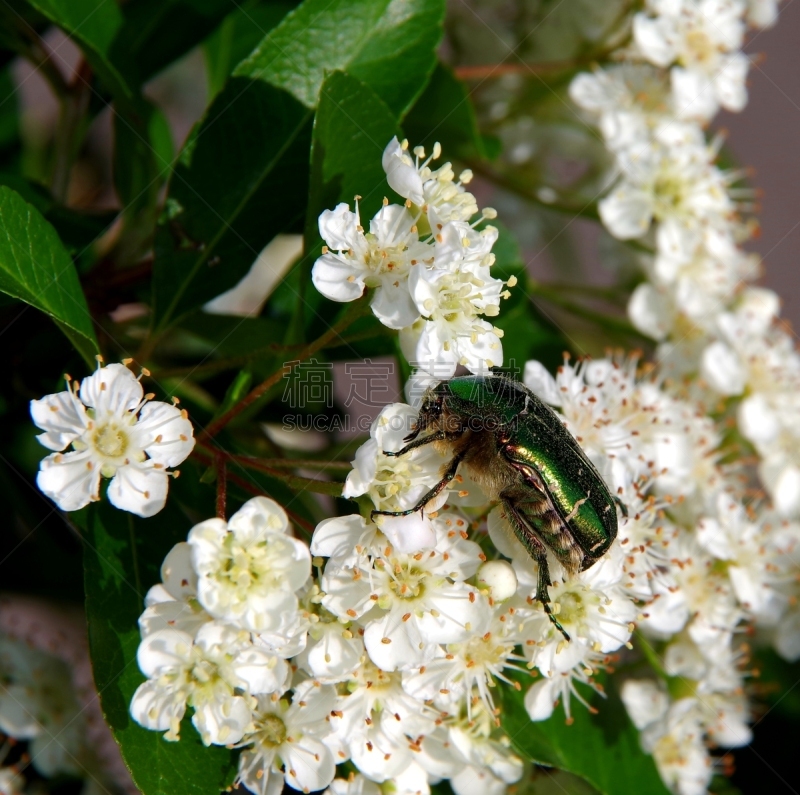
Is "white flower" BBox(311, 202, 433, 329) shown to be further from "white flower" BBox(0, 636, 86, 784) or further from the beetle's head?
"white flower" BBox(0, 636, 86, 784)

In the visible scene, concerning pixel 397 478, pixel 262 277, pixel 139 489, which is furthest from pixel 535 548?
pixel 262 277

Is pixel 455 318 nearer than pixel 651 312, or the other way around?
pixel 455 318

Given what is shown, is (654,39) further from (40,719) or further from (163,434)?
(40,719)

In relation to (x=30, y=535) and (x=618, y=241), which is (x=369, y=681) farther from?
(x=618, y=241)

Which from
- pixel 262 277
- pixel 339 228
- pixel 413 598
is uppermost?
pixel 339 228

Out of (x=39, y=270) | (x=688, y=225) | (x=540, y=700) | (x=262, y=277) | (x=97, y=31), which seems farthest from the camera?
(x=262, y=277)

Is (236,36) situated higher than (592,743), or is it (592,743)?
(236,36)
